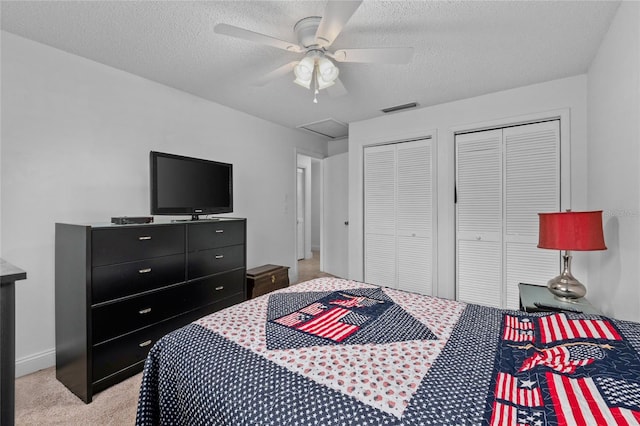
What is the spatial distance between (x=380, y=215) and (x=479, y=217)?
1.21 metres

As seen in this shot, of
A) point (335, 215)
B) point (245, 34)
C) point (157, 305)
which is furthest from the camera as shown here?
point (335, 215)

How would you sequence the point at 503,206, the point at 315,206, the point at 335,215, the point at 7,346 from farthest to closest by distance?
the point at 315,206 → the point at 335,215 → the point at 503,206 → the point at 7,346

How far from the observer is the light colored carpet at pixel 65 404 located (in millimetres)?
1754

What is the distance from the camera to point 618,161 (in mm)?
1900

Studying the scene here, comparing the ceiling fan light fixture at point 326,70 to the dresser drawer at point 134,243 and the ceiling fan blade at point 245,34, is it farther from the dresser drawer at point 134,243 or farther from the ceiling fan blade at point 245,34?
the dresser drawer at point 134,243

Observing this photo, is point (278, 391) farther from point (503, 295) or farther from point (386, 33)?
point (503, 295)

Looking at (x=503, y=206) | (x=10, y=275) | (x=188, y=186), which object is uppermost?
(x=188, y=186)

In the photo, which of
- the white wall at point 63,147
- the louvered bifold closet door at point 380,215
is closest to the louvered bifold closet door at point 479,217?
the louvered bifold closet door at point 380,215

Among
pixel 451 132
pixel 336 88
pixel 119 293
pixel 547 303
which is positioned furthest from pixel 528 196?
pixel 119 293

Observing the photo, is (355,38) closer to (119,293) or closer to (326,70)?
(326,70)

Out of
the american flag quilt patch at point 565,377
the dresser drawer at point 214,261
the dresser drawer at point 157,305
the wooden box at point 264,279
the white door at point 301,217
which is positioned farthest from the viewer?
the white door at point 301,217

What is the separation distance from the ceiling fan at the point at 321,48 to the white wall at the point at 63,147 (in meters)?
1.38

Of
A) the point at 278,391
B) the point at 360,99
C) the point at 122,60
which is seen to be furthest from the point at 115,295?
the point at 360,99

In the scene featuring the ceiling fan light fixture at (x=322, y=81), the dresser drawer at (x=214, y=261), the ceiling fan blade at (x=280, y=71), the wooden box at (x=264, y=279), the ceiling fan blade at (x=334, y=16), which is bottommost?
the wooden box at (x=264, y=279)
